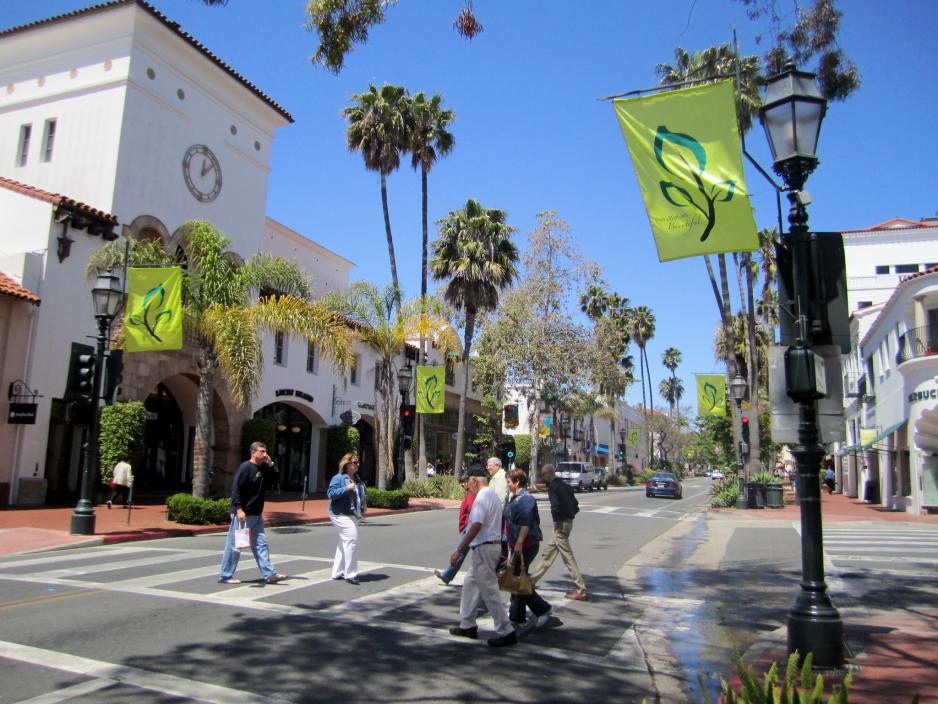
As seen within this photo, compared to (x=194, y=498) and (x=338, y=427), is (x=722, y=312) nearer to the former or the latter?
(x=338, y=427)

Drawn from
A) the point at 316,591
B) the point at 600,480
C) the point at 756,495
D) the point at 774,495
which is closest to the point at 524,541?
the point at 316,591

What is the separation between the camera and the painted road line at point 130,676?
17.1 ft

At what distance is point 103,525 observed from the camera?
1638 cm

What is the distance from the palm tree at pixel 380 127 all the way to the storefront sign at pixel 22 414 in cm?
1467

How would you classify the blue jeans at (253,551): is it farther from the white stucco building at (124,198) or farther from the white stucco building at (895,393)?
the white stucco building at (895,393)

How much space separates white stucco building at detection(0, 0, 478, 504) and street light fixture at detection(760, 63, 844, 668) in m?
19.1

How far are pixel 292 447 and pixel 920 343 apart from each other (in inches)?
978

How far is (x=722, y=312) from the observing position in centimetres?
3209

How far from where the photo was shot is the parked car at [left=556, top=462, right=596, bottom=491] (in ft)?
156

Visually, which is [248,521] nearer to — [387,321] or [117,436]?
[117,436]

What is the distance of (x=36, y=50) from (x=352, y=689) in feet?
91.6

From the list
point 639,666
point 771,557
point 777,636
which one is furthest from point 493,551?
point 771,557

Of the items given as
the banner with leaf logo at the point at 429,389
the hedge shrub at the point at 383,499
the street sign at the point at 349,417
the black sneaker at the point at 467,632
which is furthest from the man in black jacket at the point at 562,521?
the street sign at the point at 349,417

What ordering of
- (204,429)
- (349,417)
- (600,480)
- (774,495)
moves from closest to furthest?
(204,429) < (774,495) < (349,417) < (600,480)
